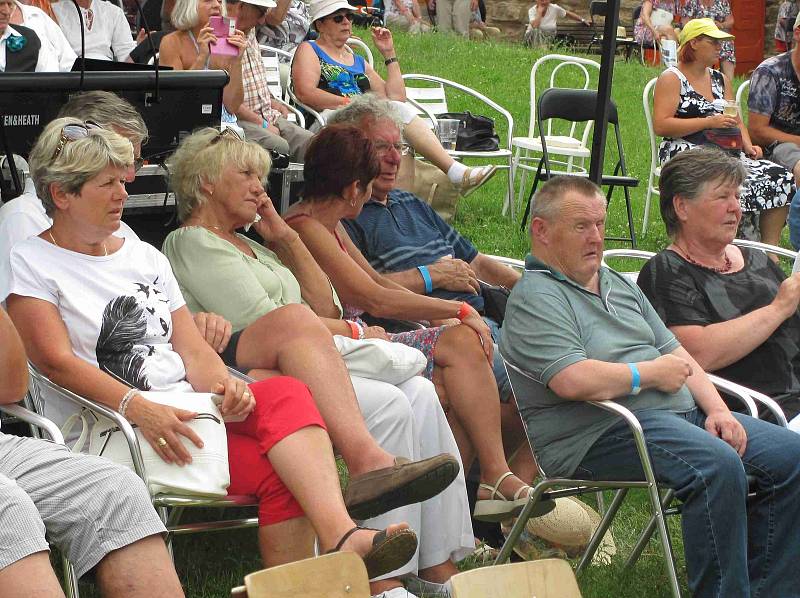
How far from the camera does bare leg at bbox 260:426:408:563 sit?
10.2 feet

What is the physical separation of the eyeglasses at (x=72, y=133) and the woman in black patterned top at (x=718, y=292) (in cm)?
190

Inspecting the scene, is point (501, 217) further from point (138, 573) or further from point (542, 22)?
point (542, 22)

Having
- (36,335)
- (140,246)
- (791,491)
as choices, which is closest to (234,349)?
(140,246)

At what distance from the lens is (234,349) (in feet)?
12.3

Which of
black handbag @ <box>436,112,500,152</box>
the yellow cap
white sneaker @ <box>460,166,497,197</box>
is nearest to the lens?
white sneaker @ <box>460,166,497,197</box>

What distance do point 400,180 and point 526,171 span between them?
2918mm

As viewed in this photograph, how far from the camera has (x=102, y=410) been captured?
10.4 ft

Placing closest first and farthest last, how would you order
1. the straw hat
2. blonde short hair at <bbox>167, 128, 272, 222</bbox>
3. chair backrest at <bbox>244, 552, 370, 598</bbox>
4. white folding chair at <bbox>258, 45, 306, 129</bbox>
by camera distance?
chair backrest at <bbox>244, 552, 370, 598</bbox>
blonde short hair at <bbox>167, 128, 272, 222</bbox>
the straw hat
white folding chair at <bbox>258, 45, 306, 129</bbox>

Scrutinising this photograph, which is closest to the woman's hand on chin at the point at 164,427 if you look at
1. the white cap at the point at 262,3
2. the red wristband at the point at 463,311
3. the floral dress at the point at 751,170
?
the red wristband at the point at 463,311

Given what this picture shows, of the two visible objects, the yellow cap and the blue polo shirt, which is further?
the yellow cap

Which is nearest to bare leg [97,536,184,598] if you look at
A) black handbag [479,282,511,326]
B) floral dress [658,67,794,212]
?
black handbag [479,282,511,326]

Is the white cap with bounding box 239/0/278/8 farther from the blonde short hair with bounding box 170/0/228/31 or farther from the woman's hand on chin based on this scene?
the woman's hand on chin

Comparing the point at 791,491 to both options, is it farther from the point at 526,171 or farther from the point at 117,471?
the point at 526,171

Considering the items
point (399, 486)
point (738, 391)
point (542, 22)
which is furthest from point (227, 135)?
point (542, 22)
